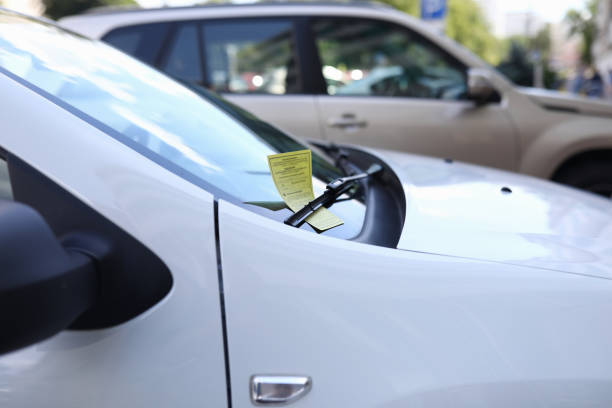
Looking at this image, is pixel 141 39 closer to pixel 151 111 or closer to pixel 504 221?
pixel 151 111

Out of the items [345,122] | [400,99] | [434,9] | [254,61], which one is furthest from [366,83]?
[434,9]

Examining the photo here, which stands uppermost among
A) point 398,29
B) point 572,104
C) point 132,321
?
point 398,29

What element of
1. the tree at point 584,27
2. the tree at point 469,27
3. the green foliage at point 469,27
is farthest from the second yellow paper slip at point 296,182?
the tree at point 584,27

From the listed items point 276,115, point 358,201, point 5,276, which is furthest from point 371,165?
point 276,115

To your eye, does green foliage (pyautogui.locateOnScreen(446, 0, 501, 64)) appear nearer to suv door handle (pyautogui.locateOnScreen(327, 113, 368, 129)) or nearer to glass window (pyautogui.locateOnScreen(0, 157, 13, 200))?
suv door handle (pyautogui.locateOnScreen(327, 113, 368, 129))

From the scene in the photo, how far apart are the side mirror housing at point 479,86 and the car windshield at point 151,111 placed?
2.08 metres

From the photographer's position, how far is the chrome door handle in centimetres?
102

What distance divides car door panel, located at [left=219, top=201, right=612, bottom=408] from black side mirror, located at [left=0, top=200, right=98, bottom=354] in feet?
0.88

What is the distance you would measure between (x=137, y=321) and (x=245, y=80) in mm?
3285

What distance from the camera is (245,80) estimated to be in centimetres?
414

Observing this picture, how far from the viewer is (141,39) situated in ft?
13.4

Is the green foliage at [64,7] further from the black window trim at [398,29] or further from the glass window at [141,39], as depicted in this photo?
the black window trim at [398,29]

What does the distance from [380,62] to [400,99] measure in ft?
1.11

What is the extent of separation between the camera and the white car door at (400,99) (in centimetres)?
390
